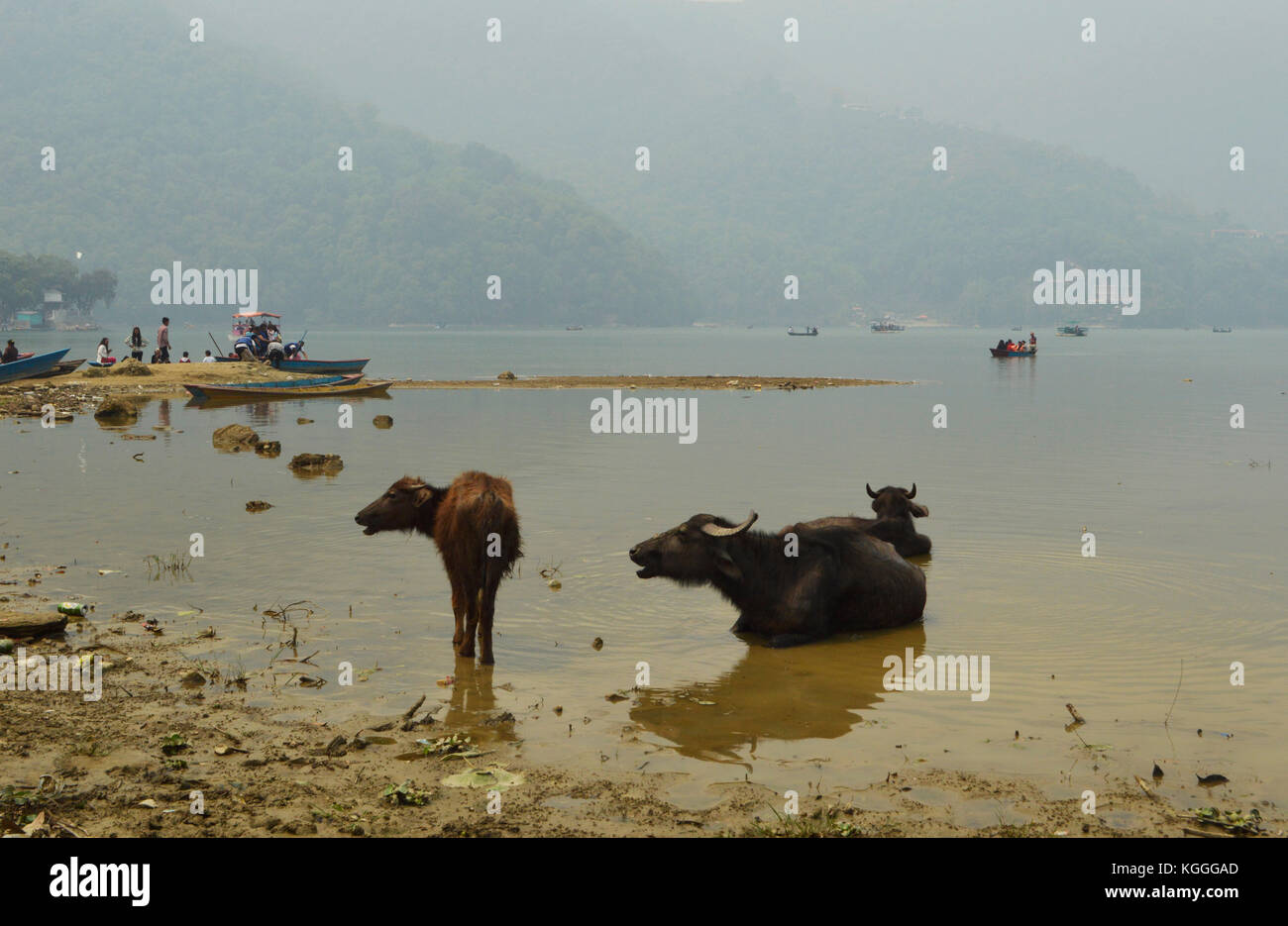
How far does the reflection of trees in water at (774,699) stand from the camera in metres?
8.70

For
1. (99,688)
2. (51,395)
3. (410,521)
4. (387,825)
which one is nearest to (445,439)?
(51,395)

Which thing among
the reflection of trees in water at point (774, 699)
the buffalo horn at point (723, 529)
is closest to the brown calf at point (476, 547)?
the reflection of trees in water at point (774, 699)

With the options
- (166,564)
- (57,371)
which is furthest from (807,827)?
(57,371)

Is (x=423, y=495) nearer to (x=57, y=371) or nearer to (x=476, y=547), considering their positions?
(x=476, y=547)

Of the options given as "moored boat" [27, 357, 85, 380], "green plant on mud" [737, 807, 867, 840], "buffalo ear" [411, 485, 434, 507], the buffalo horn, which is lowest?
"green plant on mud" [737, 807, 867, 840]

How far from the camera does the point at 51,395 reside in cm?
4069

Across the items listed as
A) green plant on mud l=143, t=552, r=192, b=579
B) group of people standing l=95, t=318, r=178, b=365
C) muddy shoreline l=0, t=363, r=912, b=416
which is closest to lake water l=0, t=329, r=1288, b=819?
green plant on mud l=143, t=552, r=192, b=579

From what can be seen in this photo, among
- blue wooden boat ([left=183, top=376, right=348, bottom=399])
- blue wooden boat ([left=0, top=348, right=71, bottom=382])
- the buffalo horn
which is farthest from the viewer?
blue wooden boat ([left=0, top=348, right=71, bottom=382])

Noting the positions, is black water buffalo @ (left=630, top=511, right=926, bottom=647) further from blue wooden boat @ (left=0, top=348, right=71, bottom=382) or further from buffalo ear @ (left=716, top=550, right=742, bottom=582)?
blue wooden boat @ (left=0, top=348, right=71, bottom=382)

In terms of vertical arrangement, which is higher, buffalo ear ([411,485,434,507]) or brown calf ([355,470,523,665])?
buffalo ear ([411,485,434,507])

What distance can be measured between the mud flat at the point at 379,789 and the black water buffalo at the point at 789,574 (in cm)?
281

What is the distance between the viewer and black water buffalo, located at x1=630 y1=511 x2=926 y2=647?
11.3 metres

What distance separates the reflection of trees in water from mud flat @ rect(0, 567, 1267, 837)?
60 cm

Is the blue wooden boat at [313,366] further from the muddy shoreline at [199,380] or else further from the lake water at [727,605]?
the lake water at [727,605]
